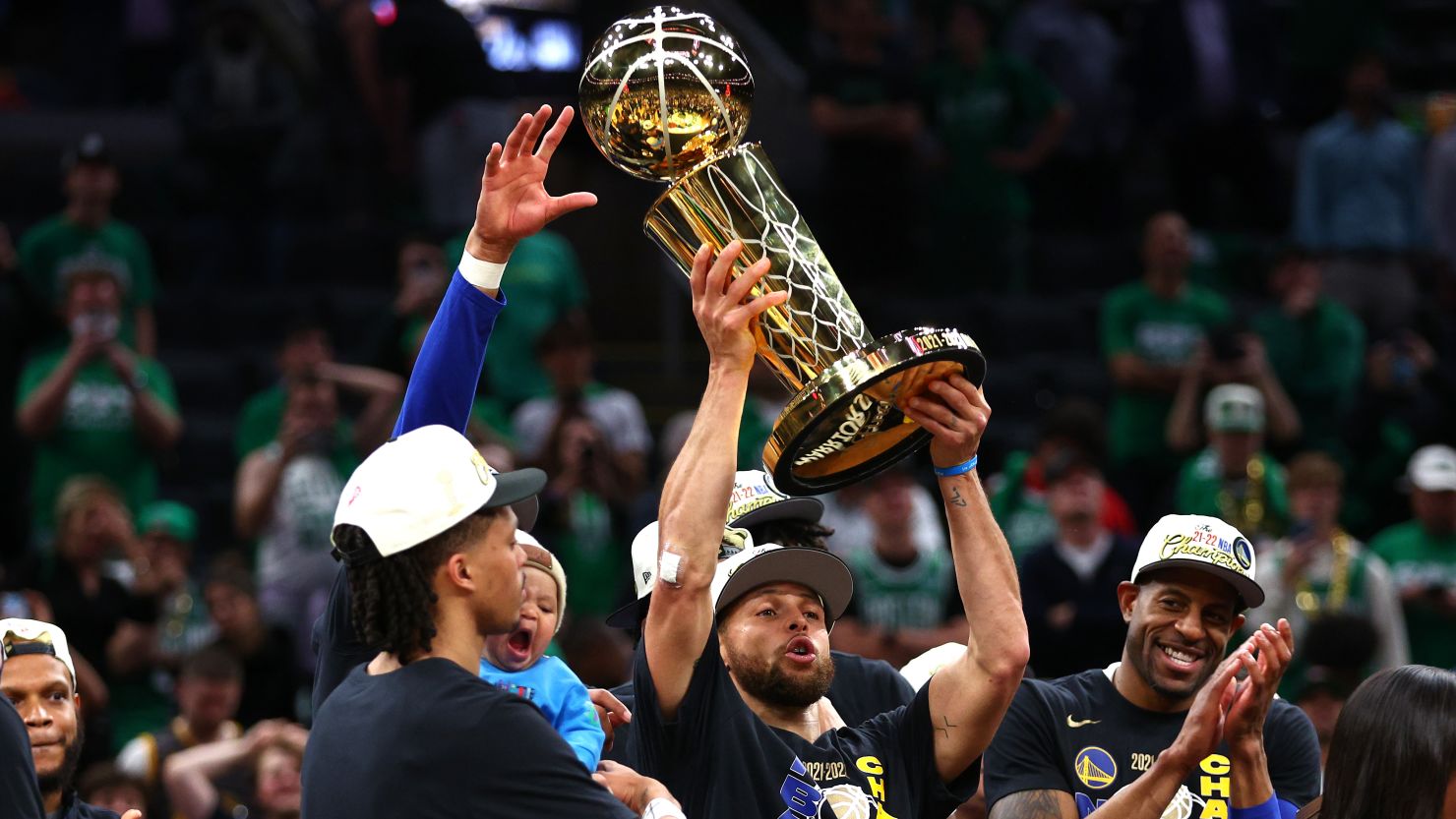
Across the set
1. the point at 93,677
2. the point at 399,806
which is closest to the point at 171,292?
the point at 93,677

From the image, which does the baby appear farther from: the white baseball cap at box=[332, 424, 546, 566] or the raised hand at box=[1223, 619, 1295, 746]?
the raised hand at box=[1223, 619, 1295, 746]

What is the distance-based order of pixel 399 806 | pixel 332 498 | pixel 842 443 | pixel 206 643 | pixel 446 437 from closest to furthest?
pixel 399 806 < pixel 446 437 < pixel 842 443 < pixel 206 643 < pixel 332 498

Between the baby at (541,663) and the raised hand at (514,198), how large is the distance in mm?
728

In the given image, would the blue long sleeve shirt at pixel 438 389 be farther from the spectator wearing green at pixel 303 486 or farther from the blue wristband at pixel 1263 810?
the spectator wearing green at pixel 303 486

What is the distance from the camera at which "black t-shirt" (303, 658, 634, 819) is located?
3.39m

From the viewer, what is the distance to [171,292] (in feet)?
39.3

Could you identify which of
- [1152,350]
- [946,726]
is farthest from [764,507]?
[1152,350]

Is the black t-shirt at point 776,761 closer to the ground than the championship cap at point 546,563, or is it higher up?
closer to the ground

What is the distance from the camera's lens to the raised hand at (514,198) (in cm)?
418

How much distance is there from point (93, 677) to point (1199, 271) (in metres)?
7.07

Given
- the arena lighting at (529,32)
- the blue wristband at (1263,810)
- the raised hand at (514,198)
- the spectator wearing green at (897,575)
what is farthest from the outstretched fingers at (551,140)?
the arena lighting at (529,32)

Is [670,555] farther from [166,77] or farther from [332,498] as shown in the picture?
[166,77]

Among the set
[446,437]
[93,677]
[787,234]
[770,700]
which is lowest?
[93,677]

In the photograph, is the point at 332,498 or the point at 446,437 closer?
the point at 446,437
